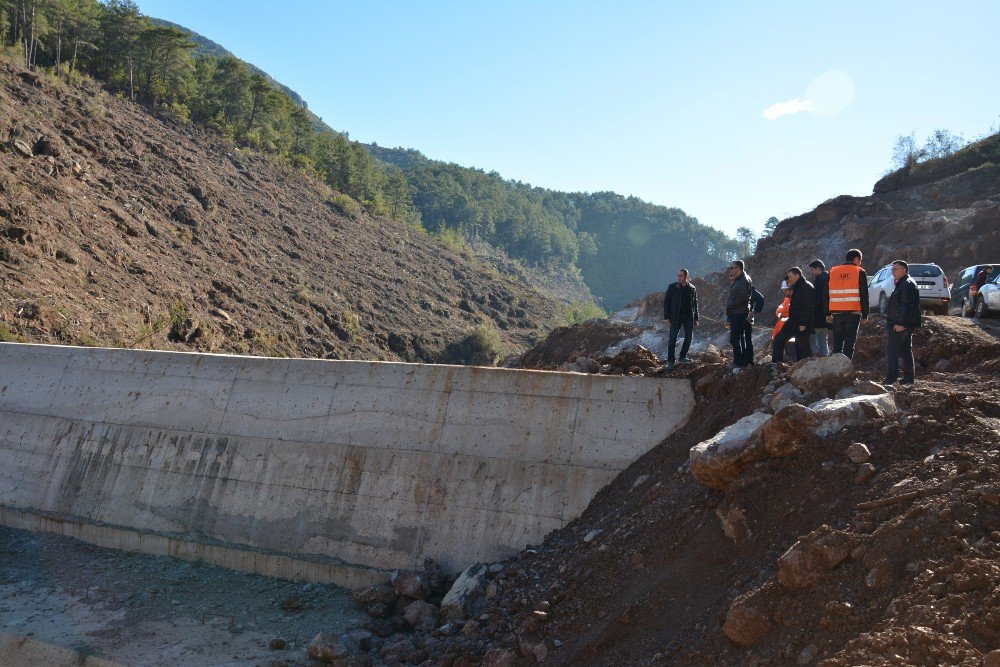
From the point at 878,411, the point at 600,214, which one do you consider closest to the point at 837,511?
the point at 878,411

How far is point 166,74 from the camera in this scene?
1885 inches

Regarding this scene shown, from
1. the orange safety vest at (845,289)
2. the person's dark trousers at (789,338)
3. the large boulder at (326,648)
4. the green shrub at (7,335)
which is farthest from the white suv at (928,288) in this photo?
the green shrub at (7,335)

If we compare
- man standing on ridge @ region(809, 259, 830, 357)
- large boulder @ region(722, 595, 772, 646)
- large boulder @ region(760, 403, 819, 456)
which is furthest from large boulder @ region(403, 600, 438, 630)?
man standing on ridge @ region(809, 259, 830, 357)

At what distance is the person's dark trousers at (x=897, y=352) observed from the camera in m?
8.35

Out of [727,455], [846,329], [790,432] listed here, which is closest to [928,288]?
[846,329]

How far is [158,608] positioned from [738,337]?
8.01 metres

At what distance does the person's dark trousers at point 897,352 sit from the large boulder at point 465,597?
5089mm

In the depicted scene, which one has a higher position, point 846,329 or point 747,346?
point 846,329

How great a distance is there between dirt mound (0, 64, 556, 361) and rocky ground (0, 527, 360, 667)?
34.3 feet

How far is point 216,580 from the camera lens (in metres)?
9.86

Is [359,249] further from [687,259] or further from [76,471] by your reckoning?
[687,259]

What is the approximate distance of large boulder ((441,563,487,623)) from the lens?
771 cm

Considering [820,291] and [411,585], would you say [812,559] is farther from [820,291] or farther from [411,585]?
[820,291]

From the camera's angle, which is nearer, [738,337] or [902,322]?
[902,322]
